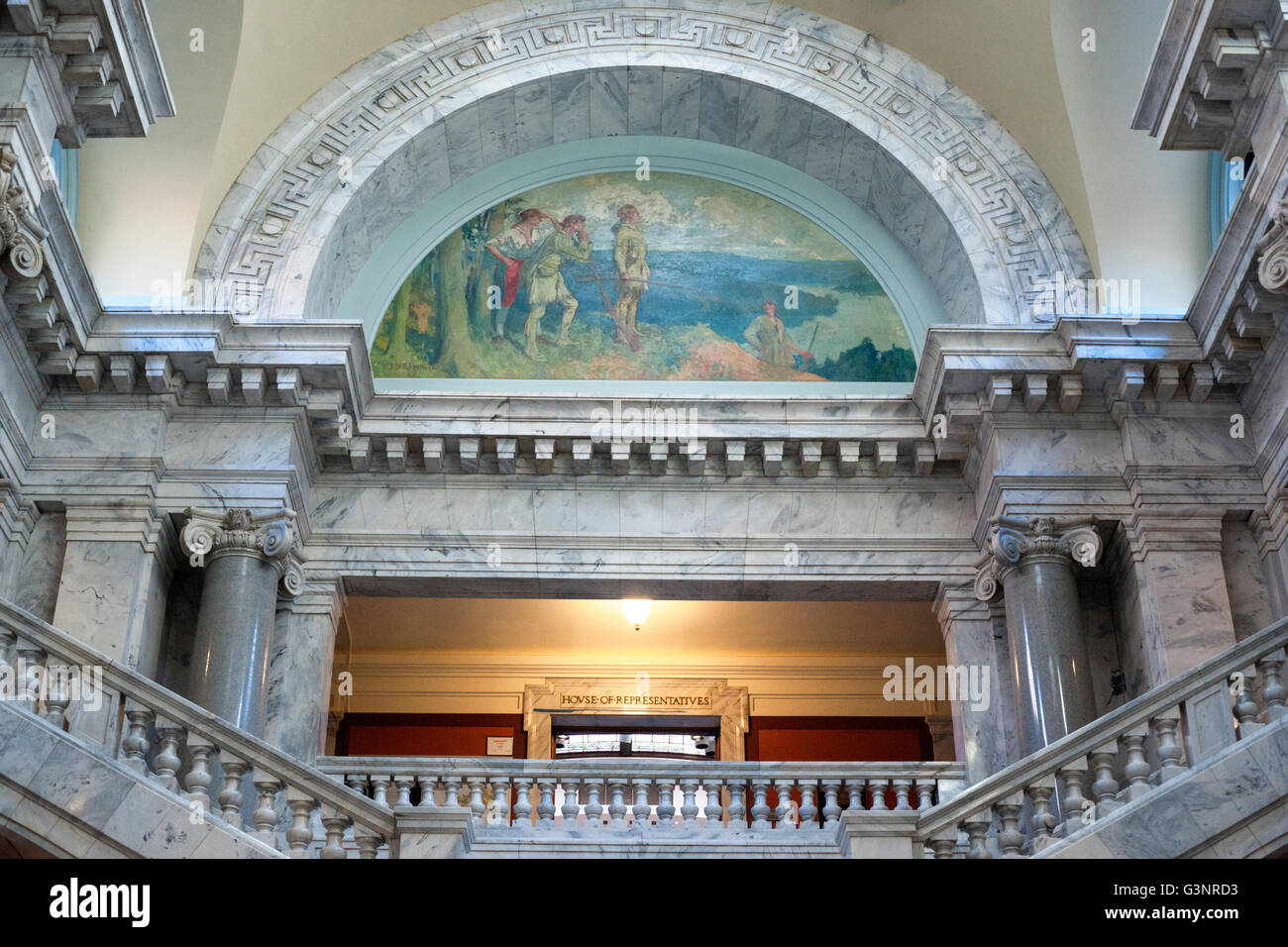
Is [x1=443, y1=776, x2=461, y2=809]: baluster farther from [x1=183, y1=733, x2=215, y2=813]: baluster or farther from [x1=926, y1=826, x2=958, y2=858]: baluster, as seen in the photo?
[x1=926, y1=826, x2=958, y2=858]: baluster

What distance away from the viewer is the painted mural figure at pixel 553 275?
50.3 ft

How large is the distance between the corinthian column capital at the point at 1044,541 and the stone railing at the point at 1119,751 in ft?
10.2

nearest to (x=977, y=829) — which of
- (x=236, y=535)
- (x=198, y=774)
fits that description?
(x=198, y=774)

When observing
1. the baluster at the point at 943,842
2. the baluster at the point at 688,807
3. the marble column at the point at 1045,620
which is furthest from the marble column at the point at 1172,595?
the baluster at the point at 688,807

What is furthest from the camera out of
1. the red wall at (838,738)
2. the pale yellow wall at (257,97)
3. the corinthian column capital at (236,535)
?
the red wall at (838,738)

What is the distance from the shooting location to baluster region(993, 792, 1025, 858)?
976 cm

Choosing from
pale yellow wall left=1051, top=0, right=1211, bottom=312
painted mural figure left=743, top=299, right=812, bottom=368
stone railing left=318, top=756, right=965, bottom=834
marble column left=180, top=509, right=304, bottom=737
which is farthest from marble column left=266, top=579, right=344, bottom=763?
pale yellow wall left=1051, top=0, right=1211, bottom=312

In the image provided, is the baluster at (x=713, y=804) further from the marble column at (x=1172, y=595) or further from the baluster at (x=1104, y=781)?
the marble column at (x=1172, y=595)

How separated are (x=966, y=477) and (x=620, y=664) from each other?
179 inches

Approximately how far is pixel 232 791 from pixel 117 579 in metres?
3.59

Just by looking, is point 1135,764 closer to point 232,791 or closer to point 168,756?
point 232,791

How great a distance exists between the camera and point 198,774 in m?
9.77

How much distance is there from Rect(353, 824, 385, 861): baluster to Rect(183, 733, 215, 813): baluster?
865 millimetres

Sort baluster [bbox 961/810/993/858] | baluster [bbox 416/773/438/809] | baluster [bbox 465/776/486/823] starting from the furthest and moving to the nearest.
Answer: baluster [bbox 465/776/486/823] < baluster [bbox 416/773/438/809] < baluster [bbox 961/810/993/858]
